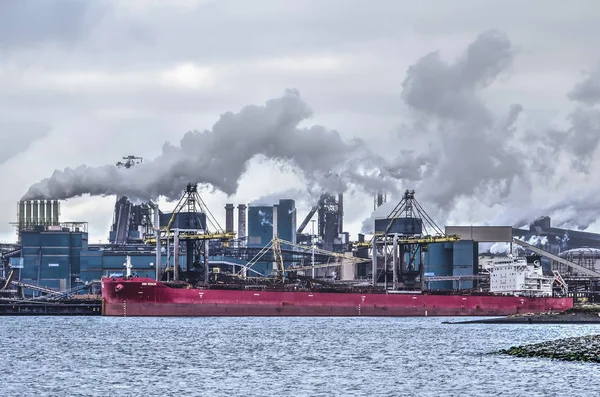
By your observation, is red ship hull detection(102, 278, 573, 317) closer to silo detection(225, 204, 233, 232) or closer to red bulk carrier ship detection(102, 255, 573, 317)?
red bulk carrier ship detection(102, 255, 573, 317)

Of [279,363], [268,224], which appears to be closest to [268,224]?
[268,224]

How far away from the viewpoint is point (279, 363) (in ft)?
161

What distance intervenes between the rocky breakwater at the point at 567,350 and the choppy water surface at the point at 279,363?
966 millimetres

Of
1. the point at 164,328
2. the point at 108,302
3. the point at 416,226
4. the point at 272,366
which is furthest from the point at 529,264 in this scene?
the point at 272,366

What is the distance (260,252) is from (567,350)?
87.1m

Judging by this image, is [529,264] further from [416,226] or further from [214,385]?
[214,385]

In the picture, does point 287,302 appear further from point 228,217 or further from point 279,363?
point 228,217

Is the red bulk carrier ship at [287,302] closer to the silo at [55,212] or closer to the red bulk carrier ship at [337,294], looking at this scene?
the red bulk carrier ship at [337,294]

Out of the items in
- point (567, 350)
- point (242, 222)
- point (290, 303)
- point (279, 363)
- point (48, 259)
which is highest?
point (242, 222)

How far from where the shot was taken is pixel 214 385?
41688 millimetres

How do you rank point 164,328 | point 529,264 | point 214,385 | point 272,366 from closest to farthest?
1. point 214,385
2. point 272,366
3. point 164,328
4. point 529,264

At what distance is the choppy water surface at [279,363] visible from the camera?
4056 cm

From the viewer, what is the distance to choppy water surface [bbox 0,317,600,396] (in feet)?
133

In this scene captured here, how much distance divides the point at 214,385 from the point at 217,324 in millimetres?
37420
